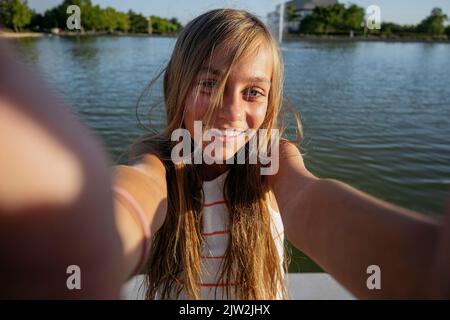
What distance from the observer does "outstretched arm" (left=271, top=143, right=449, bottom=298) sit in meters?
0.71

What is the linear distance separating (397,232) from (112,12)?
53062mm

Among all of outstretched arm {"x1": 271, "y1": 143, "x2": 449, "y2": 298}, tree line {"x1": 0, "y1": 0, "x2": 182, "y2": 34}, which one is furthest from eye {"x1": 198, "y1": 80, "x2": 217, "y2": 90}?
tree line {"x1": 0, "y1": 0, "x2": 182, "y2": 34}

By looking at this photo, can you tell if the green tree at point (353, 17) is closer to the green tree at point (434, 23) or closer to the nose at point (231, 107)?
the green tree at point (434, 23)

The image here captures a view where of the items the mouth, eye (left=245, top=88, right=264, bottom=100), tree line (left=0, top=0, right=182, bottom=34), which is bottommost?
the mouth

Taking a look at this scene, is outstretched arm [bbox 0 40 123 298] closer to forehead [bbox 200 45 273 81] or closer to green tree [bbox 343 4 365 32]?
forehead [bbox 200 45 273 81]

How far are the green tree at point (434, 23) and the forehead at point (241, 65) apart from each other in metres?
59.5

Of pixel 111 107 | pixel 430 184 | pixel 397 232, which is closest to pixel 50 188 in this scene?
pixel 397 232

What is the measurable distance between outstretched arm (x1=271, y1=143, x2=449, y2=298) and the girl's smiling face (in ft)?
1.33

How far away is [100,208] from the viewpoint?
42 cm

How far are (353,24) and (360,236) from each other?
58.8 metres

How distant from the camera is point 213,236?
1.76m

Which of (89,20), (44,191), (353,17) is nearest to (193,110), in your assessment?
(44,191)

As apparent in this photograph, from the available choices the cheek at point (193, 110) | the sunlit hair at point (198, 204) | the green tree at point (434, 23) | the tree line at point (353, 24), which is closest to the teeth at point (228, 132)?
the cheek at point (193, 110)
